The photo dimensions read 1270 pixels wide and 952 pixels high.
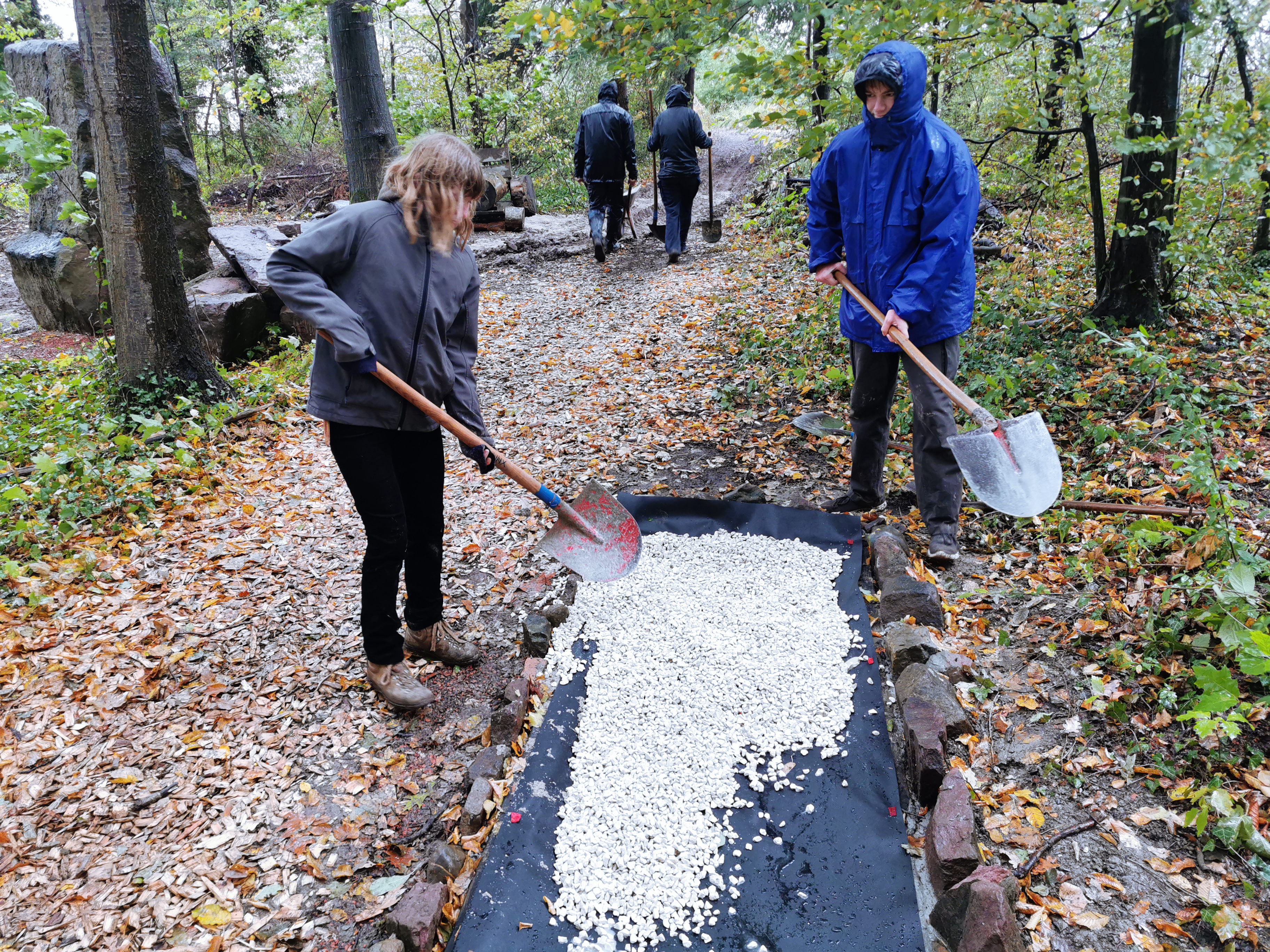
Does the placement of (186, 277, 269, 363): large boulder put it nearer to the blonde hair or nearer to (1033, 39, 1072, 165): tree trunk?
the blonde hair

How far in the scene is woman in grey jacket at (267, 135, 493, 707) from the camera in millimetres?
2297

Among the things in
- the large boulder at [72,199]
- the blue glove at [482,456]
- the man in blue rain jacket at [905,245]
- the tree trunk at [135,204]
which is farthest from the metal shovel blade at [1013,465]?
the large boulder at [72,199]

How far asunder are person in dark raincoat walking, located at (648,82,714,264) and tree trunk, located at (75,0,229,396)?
5.25 meters

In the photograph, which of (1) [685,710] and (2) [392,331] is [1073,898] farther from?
(2) [392,331]

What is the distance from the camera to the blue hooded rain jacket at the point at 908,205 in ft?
9.75

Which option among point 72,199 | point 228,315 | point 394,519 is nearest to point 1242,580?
point 394,519

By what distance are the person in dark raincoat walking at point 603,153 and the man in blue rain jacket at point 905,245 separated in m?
5.58

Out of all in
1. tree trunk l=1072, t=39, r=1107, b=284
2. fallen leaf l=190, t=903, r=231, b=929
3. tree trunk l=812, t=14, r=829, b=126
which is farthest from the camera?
tree trunk l=1072, t=39, r=1107, b=284

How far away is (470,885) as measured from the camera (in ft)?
A: 6.73

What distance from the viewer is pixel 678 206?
8.80 meters

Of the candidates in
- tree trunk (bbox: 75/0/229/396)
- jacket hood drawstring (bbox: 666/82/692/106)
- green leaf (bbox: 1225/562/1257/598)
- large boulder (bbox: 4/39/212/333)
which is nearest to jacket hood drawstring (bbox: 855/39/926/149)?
green leaf (bbox: 1225/562/1257/598)

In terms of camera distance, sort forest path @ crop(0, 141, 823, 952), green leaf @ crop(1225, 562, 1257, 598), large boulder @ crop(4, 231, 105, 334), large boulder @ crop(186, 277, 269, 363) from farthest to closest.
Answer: large boulder @ crop(4, 231, 105, 334) → large boulder @ crop(186, 277, 269, 363) → green leaf @ crop(1225, 562, 1257, 598) → forest path @ crop(0, 141, 823, 952)

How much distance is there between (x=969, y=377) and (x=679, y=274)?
14.7 ft

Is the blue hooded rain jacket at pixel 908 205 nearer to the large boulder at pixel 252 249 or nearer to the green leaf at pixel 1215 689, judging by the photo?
the green leaf at pixel 1215 689
